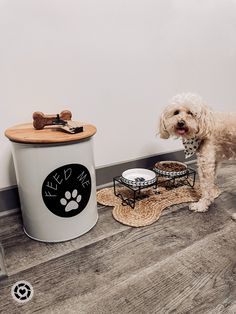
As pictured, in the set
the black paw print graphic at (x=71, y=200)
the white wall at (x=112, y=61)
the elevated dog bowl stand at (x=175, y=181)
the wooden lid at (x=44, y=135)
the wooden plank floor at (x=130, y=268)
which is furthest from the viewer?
the elevated dog bowl stand at (x=175, y=181)

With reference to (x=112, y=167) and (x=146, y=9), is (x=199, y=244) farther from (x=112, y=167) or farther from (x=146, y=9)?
(x=146, y=9)

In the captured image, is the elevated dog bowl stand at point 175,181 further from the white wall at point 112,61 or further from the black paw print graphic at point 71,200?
the black paw print graphic at point 71,200

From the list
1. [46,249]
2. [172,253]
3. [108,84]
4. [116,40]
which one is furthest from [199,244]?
[116,40]

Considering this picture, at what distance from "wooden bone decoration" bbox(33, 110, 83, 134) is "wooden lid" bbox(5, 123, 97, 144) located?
19mm

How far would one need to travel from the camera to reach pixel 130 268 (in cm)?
92

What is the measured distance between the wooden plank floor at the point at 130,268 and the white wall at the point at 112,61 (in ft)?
1.67

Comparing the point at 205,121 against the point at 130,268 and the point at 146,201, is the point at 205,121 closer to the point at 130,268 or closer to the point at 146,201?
the point at 146,201

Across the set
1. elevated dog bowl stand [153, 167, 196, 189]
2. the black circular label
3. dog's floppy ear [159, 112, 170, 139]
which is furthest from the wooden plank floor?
dog's floppy ear [159, 112, 170, 139]

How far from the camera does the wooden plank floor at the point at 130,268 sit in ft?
2.56

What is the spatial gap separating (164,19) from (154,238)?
133cm

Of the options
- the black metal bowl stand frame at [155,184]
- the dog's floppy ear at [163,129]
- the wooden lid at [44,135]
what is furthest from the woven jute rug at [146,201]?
the wooden lid at [44,135]

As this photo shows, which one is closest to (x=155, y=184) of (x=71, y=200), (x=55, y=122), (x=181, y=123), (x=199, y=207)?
(x=199, y=207)

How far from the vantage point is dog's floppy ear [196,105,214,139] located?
48.3 inches

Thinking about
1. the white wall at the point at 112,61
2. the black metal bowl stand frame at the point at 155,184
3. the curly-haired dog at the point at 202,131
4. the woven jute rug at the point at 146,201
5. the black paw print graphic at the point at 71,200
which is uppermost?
the white wall at the point at 112,61
